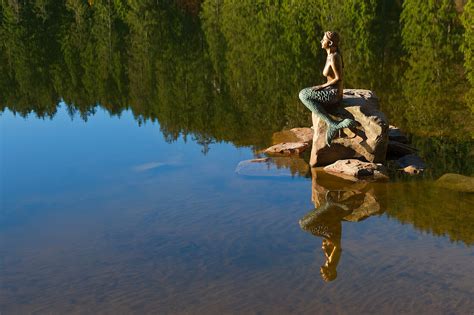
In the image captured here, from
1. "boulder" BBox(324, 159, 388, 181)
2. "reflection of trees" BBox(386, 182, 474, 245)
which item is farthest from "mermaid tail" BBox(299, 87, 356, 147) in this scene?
"reflection of trees" BBox(386, 182, 474, 245)

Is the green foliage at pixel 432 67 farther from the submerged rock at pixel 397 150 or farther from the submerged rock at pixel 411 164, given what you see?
the submerged rock at pixel 411 164

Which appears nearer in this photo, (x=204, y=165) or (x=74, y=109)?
(x=204, y=165)

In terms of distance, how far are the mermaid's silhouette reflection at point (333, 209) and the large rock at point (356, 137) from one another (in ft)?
2.61

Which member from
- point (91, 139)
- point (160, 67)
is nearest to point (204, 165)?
point (91, 139)

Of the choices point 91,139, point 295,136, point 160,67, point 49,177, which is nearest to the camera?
point 49,177

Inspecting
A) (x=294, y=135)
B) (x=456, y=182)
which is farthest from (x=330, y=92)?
(x=456, y=182)

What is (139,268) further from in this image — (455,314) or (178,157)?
(178,157)

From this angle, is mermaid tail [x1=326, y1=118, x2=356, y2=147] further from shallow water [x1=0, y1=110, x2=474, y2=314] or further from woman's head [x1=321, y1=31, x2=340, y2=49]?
woman's head [x1=321, y1=31, x2=340, y2=49]

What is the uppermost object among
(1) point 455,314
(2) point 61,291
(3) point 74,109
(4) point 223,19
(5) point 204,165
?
(4) point 223,19

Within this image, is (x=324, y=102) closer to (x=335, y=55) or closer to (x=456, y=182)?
Answer: (x=335, y=55)

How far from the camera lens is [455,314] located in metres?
8.28

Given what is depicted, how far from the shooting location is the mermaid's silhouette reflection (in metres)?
10.5

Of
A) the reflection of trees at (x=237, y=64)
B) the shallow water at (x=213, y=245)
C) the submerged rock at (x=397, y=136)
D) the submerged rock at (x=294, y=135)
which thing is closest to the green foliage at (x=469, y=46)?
the reflection of trees at (x=237, y=64)

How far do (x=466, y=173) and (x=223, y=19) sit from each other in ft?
147
